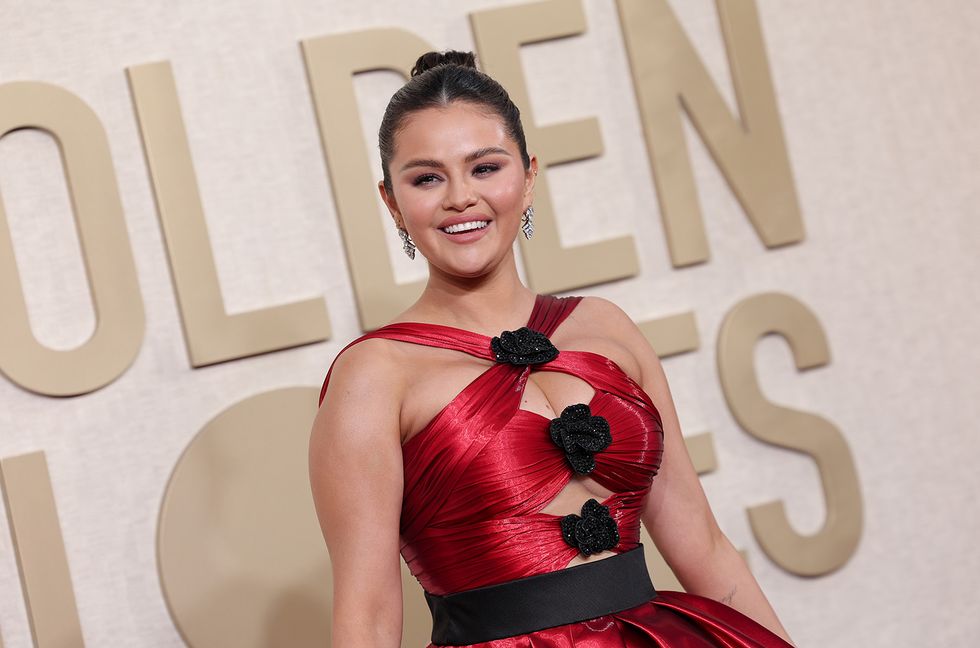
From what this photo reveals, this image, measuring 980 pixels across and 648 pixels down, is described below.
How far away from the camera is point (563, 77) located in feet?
10.1

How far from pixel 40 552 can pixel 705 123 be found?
6.66 feet

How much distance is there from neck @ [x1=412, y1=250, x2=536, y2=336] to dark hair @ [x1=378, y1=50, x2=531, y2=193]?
0.58 ft

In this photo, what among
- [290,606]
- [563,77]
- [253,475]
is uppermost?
[563,77]

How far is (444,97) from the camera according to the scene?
1720 mm

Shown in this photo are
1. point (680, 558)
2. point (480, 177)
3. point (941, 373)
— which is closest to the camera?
point (480, 177)

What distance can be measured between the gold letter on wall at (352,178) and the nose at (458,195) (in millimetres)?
1125

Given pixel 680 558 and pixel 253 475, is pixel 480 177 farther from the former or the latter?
pixel 253 475

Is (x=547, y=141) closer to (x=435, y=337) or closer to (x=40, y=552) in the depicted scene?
(x=435, y=337)

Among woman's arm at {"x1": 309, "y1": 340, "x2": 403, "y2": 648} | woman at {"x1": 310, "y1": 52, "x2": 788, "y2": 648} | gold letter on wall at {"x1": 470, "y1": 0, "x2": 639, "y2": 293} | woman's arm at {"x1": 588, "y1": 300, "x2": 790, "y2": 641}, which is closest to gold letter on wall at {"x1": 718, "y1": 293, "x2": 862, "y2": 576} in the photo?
gold letter on wall at {"x1": 470, "y1": 0, "x2": 639, "y2": 293}

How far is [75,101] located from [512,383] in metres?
1.50

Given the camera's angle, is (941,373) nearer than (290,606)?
No

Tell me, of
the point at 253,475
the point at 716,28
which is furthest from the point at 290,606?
the point at 716,28

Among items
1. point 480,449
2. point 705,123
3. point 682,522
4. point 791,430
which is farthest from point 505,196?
point 791,430

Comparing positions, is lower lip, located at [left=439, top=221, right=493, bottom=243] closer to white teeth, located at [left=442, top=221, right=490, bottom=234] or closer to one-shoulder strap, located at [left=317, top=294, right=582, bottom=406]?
white teeth, located at [left=442, top=221, right=490, bottom=234]
